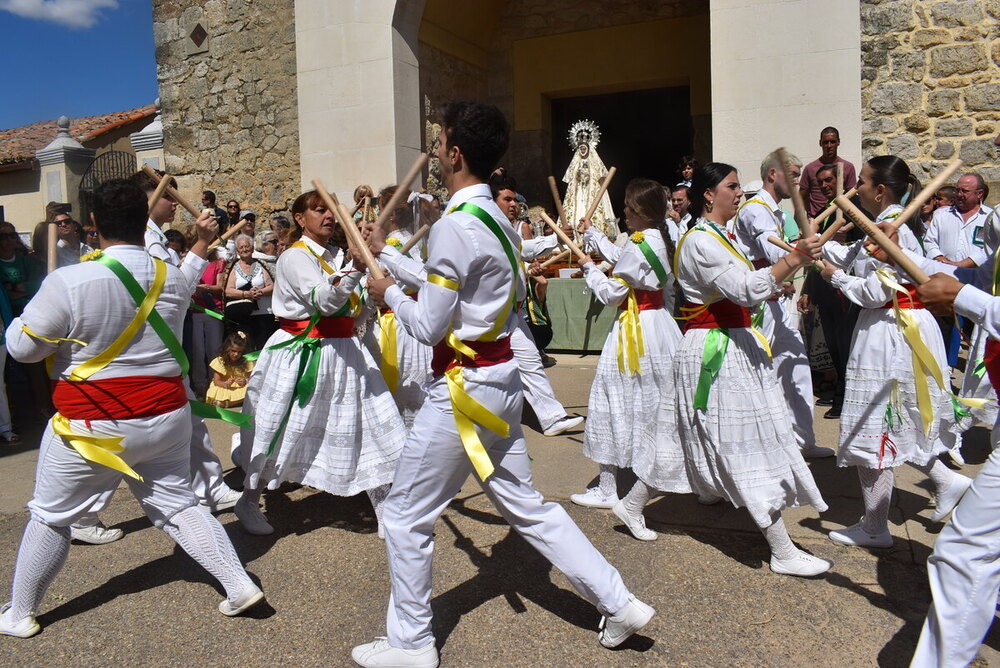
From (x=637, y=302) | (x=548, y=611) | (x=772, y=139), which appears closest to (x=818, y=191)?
(x=772, y=139)

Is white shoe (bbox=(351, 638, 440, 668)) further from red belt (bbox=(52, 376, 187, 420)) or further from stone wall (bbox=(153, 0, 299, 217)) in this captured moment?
stone wall (bbox=(153, 0, 299, 217))

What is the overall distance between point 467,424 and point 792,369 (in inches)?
126

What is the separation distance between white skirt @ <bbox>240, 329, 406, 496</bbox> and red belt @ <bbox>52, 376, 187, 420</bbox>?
0.89 metres

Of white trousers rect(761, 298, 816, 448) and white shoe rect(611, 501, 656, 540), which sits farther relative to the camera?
white trousers rect(761, 298, 816, 448)

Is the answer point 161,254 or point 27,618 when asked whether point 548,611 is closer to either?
point 27,618

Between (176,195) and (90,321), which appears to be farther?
(176,195)

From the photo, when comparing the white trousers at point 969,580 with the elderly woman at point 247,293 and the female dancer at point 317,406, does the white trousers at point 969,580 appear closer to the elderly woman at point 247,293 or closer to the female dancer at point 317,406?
the female dancer at point 317,406

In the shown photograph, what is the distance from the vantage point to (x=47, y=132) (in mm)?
23953

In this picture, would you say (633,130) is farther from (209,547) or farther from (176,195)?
(209,547)

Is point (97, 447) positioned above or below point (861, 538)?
above

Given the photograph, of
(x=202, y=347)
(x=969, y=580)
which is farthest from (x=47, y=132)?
(x=969, y=580)

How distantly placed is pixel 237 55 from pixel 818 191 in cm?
753

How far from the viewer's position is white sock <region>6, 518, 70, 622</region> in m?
2.97

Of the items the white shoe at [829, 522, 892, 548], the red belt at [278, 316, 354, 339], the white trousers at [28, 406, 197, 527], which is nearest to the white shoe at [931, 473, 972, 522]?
the white shoe at [829, 522, 892, 548]
